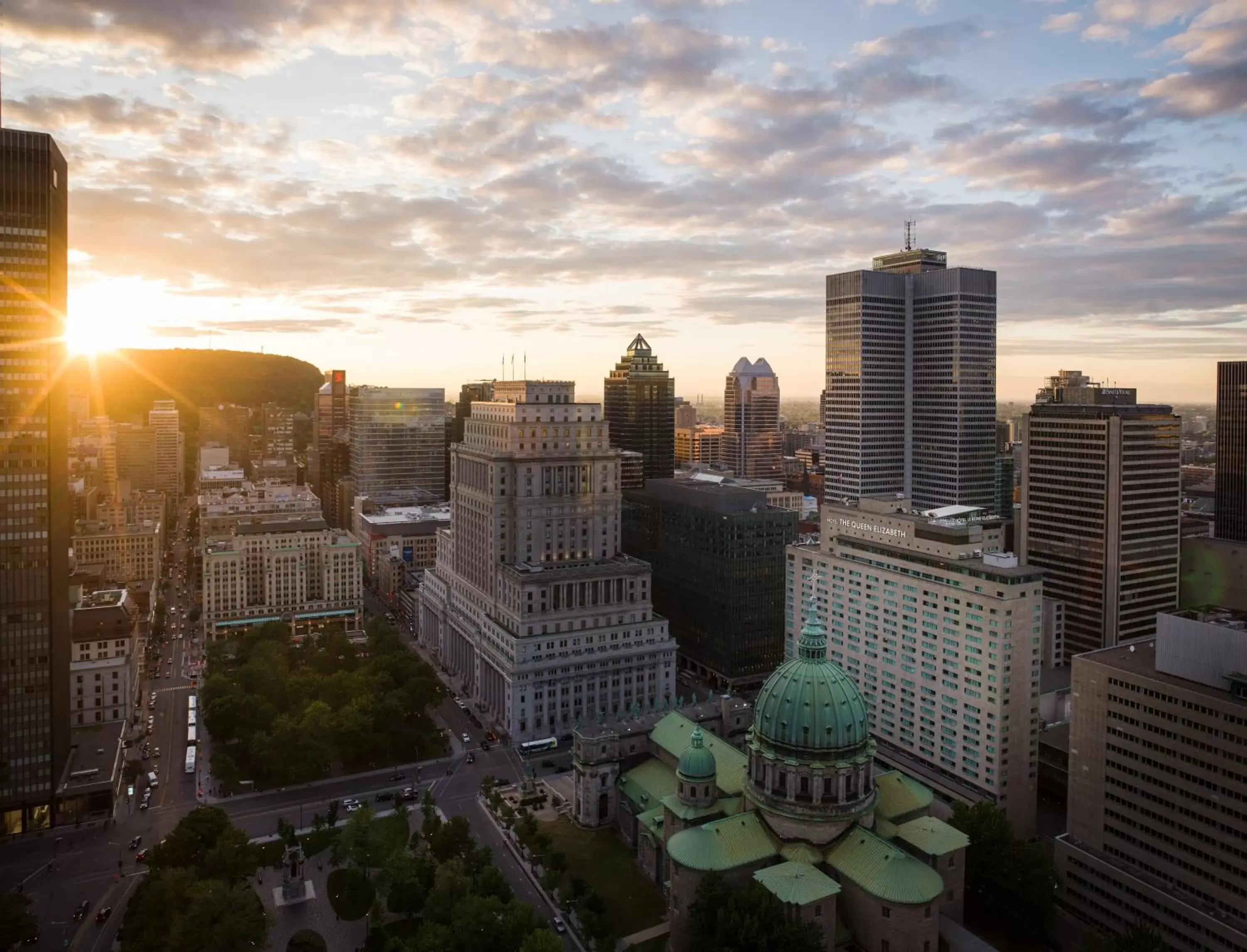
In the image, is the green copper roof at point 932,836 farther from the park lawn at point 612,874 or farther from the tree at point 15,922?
the tree at point 15,922

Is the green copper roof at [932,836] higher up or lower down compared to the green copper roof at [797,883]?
higher up

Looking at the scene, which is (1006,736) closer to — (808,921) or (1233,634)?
(1233,634)

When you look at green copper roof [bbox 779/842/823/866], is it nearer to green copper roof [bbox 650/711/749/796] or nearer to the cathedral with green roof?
the cathedral with green roof

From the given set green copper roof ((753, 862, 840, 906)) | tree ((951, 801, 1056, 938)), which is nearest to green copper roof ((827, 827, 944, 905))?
green copper roof ((753, 862, 840, 906))

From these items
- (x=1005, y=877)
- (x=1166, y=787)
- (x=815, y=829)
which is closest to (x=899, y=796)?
(x=1005, y=877)

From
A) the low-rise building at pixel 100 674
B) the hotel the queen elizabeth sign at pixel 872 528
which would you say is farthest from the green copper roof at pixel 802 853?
the low-rise building at pixel 100 674

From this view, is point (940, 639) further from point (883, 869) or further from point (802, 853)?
point (802, 853)
